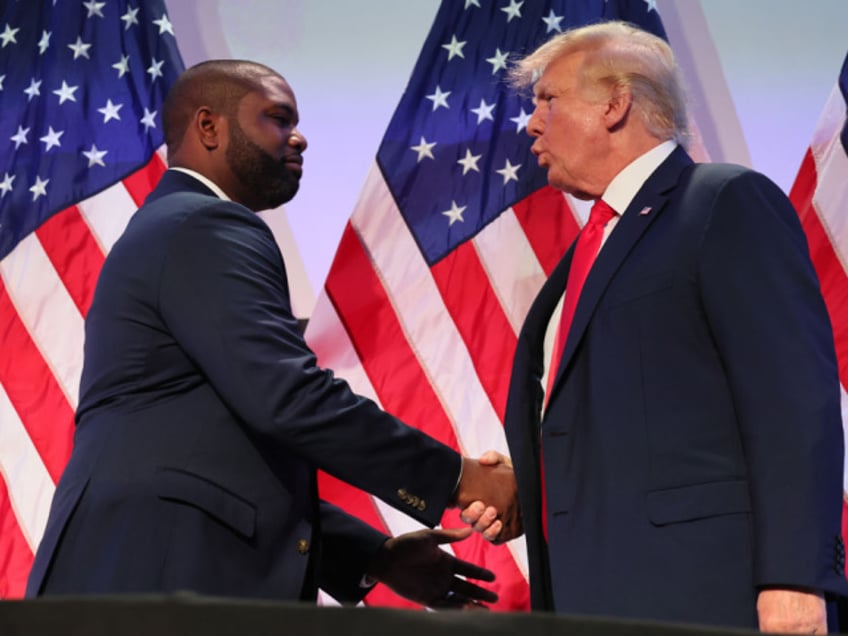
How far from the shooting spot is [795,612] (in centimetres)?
159

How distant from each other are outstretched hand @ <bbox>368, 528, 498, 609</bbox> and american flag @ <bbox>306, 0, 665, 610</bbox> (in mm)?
541

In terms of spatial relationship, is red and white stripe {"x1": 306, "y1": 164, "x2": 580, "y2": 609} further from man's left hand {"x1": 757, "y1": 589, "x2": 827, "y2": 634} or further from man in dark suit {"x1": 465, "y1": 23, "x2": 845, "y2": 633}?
man's left hand {"x1": 757, "y1": 589, "x2": 827, "y2": 634}

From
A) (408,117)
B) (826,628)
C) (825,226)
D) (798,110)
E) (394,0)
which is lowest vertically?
(826,628)

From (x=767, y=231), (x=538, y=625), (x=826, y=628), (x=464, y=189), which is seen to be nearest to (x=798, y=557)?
(x=826, y=628)

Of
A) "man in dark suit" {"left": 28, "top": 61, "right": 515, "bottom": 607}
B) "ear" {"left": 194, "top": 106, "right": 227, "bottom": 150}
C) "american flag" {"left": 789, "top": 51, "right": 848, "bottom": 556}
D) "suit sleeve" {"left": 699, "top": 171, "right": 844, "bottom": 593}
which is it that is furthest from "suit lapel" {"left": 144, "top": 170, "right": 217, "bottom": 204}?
"american flag" {"left": 789, "top": 51, "right": 848, "bottom": 556}

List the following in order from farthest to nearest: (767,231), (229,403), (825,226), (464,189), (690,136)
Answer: (464,189) < (825,226) < (690,136) < (229,403) < (767,231)

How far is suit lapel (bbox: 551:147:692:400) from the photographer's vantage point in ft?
6.15

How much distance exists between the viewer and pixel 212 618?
27.9 inches

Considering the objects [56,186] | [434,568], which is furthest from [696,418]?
[56,186]

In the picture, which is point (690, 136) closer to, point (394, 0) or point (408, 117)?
point (408, 117)

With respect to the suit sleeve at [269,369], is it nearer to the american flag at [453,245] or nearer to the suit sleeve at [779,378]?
the suit sleeve at [779,378]

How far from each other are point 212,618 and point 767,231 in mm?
1250

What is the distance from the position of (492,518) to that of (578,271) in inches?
19.9

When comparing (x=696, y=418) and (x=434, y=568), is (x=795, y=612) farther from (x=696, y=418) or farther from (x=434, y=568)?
(x=434, y=568)
